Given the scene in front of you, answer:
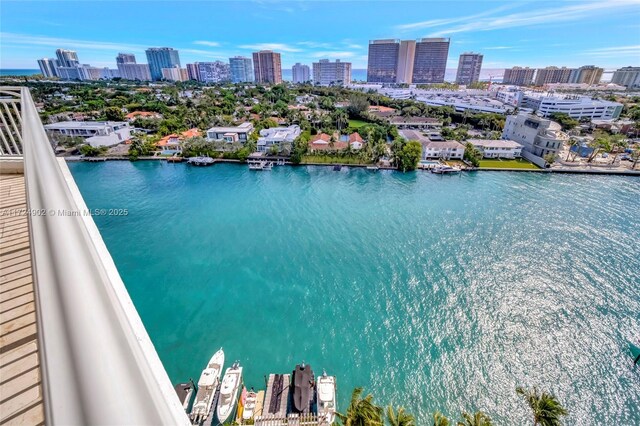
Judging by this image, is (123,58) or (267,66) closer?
(267,66)

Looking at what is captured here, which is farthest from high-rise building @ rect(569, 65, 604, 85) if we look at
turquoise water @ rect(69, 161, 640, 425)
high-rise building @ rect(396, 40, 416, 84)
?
turquoise water @ rect(69, 161, 640, 425)

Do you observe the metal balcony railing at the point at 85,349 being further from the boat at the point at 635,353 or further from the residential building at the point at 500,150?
the residential building at the point at 500,150

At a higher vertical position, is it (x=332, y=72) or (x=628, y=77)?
(x=332, y=72)

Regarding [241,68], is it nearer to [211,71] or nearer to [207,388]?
[211,71]

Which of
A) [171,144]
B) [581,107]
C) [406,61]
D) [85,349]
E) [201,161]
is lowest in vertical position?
[201,161]

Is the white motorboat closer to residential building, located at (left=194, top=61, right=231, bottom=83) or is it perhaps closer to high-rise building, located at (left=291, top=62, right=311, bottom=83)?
residential building, located at (left=194, top=61, right=231, bottom=83)

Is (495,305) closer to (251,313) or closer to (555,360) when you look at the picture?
(555,360)

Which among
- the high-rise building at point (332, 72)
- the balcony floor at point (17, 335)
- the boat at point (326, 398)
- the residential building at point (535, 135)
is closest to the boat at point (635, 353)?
the boat at point (326, 398)

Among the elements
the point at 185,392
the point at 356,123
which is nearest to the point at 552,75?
the point at 356,123
